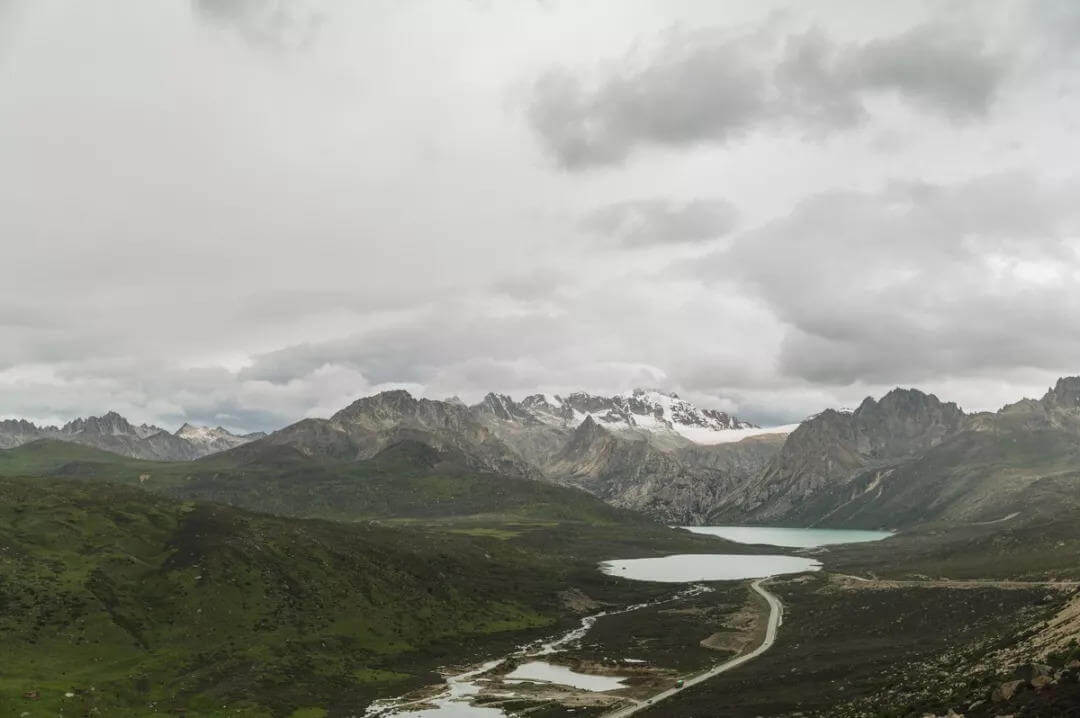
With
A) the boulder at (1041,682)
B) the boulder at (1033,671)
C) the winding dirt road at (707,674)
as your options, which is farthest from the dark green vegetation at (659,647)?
the boulder at (1041,682)

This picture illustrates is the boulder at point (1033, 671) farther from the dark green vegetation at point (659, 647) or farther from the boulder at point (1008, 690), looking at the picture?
the dark green vegetation at point (659, 647)

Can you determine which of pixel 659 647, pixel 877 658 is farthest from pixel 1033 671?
pixel 659 647

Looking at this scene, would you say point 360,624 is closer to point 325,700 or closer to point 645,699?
point 325,700

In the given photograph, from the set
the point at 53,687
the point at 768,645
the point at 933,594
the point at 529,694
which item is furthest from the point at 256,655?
the point at 933,594

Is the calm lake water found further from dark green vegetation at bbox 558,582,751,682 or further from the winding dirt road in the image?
the winding dirt road

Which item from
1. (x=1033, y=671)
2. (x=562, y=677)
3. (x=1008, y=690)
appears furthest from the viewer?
(x=562, y=677)

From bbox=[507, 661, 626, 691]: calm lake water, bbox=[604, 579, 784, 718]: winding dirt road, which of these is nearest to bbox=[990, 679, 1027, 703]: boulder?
bbox=[604, 579, 784, 718]: winding dirt road

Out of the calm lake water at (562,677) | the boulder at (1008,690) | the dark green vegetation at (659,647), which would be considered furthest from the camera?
the dark green vegetation at (659,647)

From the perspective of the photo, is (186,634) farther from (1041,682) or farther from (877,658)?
(1041,682)

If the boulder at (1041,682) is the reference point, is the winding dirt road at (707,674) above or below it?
below
